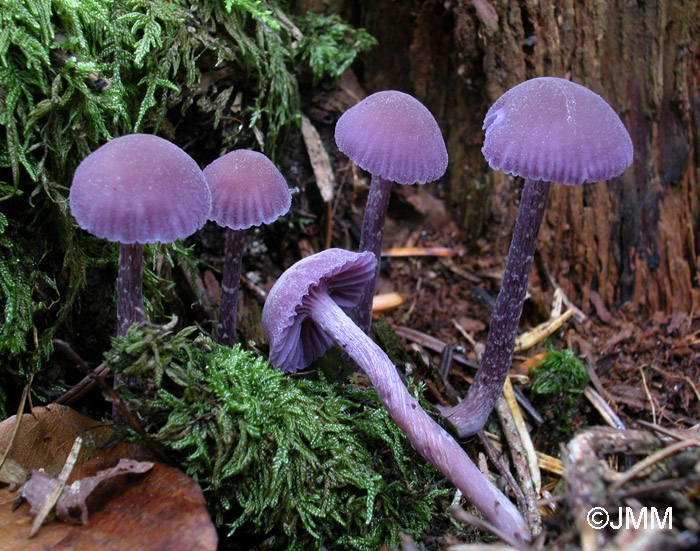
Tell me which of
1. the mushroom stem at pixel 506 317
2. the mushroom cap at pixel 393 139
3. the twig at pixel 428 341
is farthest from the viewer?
the twig at pixel 428 341

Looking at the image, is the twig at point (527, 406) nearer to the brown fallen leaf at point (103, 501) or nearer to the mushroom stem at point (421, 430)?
the mushroom stem at point (421, 430)

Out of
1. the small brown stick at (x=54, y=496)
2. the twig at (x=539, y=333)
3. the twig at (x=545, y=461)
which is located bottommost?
the twig at (x=545, y=461)

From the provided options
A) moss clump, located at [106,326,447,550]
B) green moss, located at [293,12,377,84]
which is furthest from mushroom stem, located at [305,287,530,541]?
green moss, located at [293,12,377,84]

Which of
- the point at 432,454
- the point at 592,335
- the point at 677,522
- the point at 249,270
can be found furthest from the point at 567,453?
the point at 249,270

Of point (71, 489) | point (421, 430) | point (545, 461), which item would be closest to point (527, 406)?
point (545, 461)

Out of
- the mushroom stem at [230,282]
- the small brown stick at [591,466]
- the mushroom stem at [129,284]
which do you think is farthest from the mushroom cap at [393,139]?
the small brown stick at [591,466]

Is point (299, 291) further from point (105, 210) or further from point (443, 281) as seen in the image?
point (443, 281)

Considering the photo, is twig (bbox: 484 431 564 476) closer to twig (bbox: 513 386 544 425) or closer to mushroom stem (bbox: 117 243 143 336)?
twig (bbox: 513 386 544 425)
